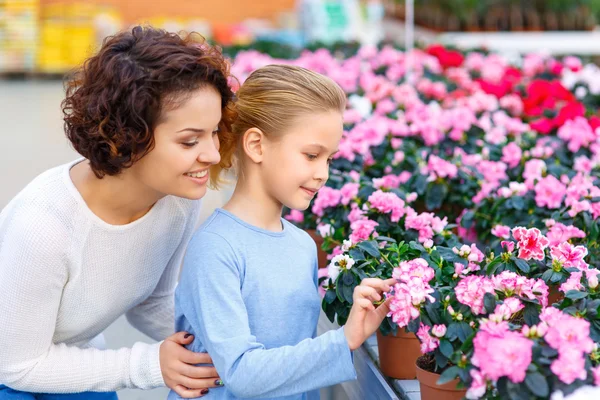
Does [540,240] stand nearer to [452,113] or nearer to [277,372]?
[277,372]

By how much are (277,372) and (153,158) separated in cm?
50

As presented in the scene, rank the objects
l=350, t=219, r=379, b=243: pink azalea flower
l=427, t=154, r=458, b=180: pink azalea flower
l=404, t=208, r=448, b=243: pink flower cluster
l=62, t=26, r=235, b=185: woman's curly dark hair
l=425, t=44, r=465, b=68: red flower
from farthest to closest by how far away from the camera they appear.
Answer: l=425, t=44, r=465, b=68: red flower
l=427, t=154, r=458, b=180: pink azalea flower
l=404, t=208, r=448, b=243: pink flower cluster
l=350, t=219, r=379, b=243: pink azalea flower
l=62, t=26, r=235, b=185: woman's curly dark hair

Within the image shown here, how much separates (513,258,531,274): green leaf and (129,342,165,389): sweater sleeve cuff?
79 centimetres

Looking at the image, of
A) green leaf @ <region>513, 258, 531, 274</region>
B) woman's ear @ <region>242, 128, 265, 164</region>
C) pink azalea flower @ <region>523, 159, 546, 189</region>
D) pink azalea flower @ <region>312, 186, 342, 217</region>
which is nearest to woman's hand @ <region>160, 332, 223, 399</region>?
woman's ear @ <region>242, 128, 265, 164</region>

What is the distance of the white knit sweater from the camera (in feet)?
5.97

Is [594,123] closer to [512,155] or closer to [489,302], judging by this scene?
[512,155]

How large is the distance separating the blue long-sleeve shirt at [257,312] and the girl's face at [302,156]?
10 centimetres

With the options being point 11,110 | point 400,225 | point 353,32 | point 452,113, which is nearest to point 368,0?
point 353,32

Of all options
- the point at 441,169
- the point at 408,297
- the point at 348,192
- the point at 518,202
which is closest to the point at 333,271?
the point at 408,297

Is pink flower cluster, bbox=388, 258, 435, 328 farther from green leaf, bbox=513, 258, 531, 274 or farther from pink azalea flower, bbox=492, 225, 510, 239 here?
pink azalea flower, bbox=492, 225, 510, 239

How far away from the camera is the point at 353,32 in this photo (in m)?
10.2

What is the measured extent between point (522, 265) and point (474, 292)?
184 mm

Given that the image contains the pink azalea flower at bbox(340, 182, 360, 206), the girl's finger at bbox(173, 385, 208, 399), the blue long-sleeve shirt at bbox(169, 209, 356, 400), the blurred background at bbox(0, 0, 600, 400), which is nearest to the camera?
the blue long-sleeve shirt at bbox(169, 209, 356, 400)

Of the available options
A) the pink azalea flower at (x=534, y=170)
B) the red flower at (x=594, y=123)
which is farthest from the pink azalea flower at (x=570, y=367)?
the red flower at (x=594, y=123)
